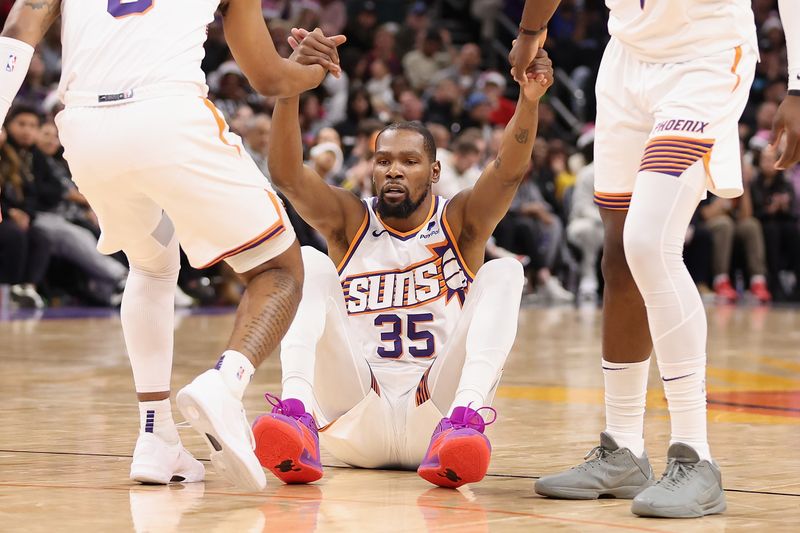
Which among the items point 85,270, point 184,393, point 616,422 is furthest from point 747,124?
point 184,393

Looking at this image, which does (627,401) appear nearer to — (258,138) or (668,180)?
(668,180)

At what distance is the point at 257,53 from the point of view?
13.2 feet

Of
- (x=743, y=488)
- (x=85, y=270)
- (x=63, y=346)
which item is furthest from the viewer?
(x=85, y=270)

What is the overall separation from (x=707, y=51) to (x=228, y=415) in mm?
1744

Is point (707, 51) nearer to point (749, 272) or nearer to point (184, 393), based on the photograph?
point (184, 393)

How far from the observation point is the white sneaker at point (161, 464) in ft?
13.4

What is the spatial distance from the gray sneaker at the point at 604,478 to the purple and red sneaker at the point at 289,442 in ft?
2.30

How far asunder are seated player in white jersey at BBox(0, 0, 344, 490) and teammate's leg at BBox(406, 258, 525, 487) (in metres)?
0.61

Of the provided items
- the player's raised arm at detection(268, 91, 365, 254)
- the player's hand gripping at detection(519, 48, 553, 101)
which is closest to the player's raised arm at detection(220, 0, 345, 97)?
the player's raised arm at detection(268, 91, 365, 254)

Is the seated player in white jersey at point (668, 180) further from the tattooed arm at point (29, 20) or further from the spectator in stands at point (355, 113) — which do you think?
the spectator in stands at point (355, 113)

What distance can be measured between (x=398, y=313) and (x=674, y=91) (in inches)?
52.6

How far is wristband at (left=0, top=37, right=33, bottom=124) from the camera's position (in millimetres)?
3762

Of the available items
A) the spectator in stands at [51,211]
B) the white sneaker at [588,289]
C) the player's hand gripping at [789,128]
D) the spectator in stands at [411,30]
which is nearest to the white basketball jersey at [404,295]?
the player's hand gripping at [789,128]

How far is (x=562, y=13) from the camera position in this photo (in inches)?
792
